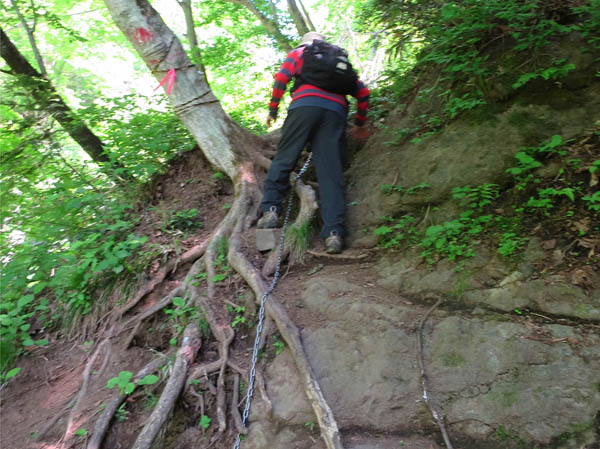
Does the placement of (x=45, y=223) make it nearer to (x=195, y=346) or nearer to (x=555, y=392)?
(x=195, y=346)

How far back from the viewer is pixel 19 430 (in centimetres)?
335

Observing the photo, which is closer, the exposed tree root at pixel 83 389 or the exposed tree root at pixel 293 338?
the exposed tree root at pixel 293 338

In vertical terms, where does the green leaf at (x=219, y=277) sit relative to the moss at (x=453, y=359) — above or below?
above

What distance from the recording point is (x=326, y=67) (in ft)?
12.9

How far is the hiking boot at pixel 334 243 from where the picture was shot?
3.96 m

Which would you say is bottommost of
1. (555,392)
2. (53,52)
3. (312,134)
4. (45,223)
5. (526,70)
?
(555,392)

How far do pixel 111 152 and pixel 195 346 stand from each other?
3.61m

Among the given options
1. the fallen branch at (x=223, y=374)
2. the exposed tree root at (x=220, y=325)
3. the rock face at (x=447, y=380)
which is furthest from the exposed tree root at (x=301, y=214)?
the rock face at (x=447, y=380)

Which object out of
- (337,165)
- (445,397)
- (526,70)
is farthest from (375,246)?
(526,70)

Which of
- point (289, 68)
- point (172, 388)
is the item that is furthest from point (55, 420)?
point (289, 68)

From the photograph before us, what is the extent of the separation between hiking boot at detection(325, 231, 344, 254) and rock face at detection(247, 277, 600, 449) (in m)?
0.88

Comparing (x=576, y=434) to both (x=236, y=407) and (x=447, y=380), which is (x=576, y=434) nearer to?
(x=447, y=380)

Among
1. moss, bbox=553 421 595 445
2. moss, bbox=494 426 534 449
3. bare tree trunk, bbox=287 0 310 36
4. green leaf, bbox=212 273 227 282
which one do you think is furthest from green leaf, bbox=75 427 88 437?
bare tree trunk, bbox=287 0 310 36

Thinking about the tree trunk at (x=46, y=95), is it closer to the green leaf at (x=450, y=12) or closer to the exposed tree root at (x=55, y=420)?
the exposed tree root at (x=55, y=420)
